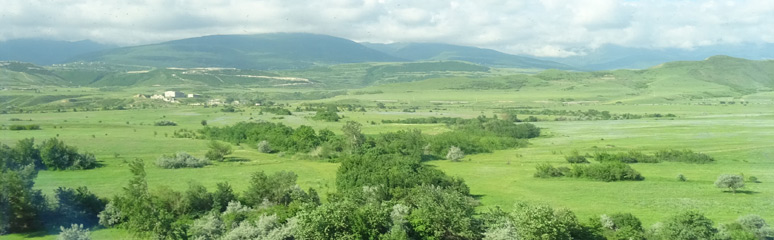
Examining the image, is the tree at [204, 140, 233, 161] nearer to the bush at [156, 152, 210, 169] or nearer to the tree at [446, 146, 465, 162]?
the bush at [156, 152, 210, 169]

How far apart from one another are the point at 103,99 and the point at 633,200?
116835mm

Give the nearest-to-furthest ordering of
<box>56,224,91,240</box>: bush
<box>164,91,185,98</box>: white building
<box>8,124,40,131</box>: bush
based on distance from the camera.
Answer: <box>56,224,91,240</box>: bush → <box>8,124,40,131</box>: bush → <box>164,91,185,98</box>: white building

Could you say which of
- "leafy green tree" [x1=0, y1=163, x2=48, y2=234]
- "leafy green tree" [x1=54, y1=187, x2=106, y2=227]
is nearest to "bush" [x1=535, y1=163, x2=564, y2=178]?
"leafy green tree" [x1=54, y1=187, x2=106, y2=227]

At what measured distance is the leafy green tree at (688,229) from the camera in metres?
21.4

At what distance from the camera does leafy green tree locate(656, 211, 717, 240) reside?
21391 millimetres

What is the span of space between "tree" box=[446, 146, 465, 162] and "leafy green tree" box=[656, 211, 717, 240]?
29076 millimetres

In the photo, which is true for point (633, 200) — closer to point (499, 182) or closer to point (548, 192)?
point (548, 192)

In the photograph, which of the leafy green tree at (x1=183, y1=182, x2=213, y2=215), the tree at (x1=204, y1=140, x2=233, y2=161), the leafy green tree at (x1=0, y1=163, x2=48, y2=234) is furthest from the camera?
the tree at (x1=204, y1=140, x2=233, y2=161)

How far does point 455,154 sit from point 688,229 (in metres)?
30.7

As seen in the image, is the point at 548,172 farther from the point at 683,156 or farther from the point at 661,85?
the point at 661,85

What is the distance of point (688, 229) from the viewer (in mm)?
21547

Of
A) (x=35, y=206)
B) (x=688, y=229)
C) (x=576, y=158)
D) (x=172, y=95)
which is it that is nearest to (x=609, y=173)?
(x=576, y=158)

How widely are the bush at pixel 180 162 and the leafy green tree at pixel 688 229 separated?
111 ft

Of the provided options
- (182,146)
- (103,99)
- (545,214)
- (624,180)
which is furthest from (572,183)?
(103,99)
